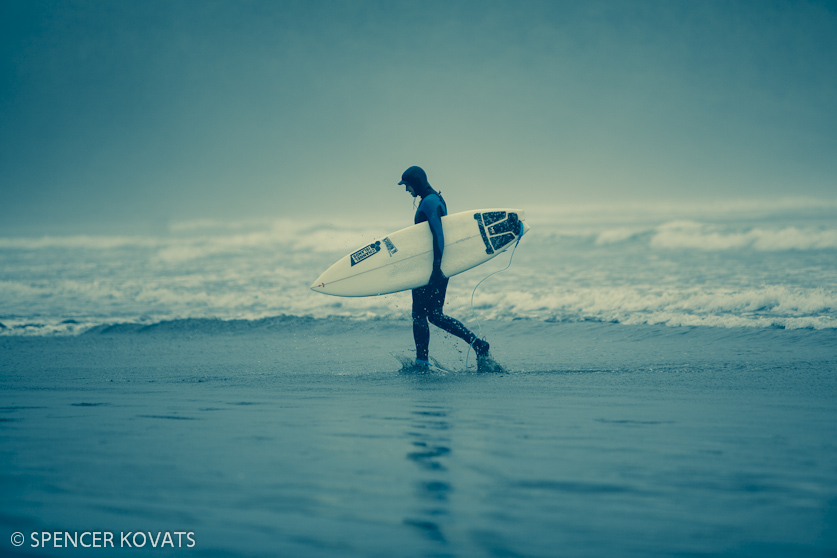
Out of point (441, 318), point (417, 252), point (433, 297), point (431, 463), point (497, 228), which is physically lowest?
point (431, 463)

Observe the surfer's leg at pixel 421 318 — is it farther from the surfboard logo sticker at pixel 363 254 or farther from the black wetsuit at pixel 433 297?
the surfboard logo sticker at pixel 363 254

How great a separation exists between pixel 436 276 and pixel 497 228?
130 centimetres

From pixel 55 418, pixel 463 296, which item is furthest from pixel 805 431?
pixel 463 296

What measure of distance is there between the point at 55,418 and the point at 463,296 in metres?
8.58

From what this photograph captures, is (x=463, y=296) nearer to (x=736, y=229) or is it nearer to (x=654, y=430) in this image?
(x=654, y=430)

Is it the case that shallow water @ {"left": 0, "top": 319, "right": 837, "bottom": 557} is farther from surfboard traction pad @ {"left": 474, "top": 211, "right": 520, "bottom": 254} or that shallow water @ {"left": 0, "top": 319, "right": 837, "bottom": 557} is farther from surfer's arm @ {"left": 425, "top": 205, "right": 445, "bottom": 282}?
surfboard traction pad @ {"left": 474, "top": 211, "right": 520, "bottom": 254}

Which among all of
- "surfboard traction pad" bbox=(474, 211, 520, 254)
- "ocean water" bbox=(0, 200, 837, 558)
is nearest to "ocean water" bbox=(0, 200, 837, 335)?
"ocean water" bbox=(0, 200, 837, 558)

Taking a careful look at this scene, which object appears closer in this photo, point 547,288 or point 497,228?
point 497,228

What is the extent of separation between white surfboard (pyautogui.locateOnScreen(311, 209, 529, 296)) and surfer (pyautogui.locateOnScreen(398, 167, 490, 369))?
2.09ft

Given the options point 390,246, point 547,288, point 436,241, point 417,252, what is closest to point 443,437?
point 436,241

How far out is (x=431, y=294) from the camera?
538 cm

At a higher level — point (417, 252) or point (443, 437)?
point (417, 252)

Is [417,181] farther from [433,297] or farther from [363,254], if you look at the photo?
[363,254]

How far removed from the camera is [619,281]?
1291 cm
